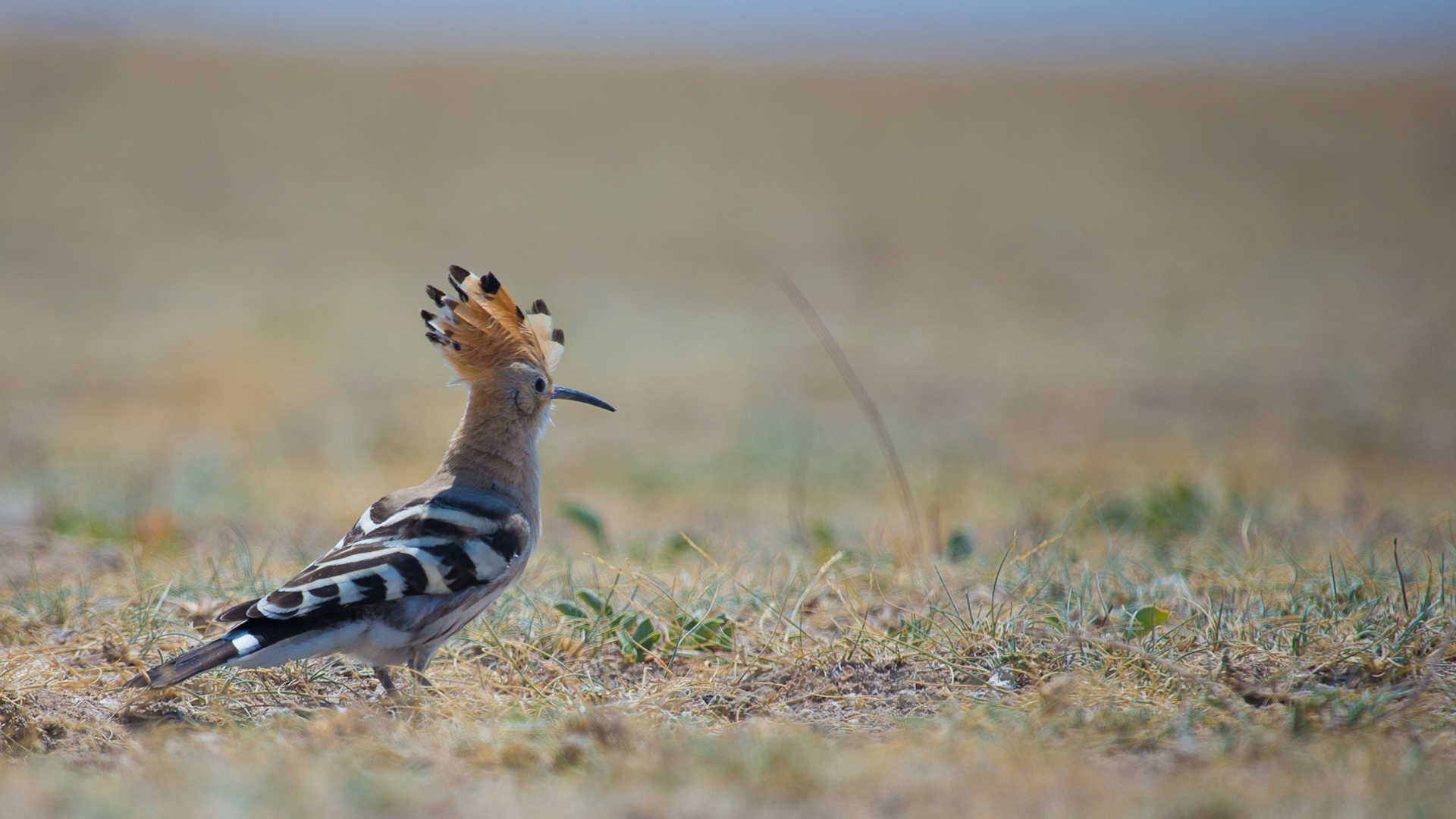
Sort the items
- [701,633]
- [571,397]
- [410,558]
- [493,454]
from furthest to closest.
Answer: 1. [571,397]
2. [493,454]
3. [701,633]
4. [410,558]

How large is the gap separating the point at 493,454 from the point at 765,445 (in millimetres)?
4126

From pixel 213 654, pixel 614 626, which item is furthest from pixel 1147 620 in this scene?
pixel 213 654

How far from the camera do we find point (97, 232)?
615 inches

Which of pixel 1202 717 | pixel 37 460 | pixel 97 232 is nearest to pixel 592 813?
pixel 1202 717

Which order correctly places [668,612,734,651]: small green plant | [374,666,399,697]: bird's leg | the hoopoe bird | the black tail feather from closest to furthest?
1. the black tail feather
2. the hoopoe bird
3. [374,666,399,697]: bird's leg
4. [668,612,734,651]: small green plant

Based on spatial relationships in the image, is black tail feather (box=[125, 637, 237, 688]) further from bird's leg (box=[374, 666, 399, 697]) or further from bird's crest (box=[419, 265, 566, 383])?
bird's crest (box=[419, 265, 566, 383])

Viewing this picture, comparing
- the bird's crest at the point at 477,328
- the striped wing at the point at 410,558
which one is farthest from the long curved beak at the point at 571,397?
the striped wing at the point at 410,558

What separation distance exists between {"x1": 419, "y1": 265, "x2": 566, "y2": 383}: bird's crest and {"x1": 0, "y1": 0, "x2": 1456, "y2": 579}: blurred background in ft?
4.31

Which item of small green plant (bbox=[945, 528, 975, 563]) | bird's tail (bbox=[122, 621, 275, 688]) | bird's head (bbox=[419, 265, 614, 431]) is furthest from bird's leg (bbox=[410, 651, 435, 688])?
small green plant (bbox=[945, 528, 975, 563])

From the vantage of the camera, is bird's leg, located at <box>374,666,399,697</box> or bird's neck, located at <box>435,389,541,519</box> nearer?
bird's leg, located at <box>374,666,399,697</box>

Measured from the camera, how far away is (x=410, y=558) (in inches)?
116

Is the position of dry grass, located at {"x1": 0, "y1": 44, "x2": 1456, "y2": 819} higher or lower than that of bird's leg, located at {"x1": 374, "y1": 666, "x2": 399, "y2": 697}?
higher

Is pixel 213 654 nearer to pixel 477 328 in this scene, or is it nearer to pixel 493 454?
pixel 493 454

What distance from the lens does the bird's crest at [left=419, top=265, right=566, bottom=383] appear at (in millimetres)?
3449
